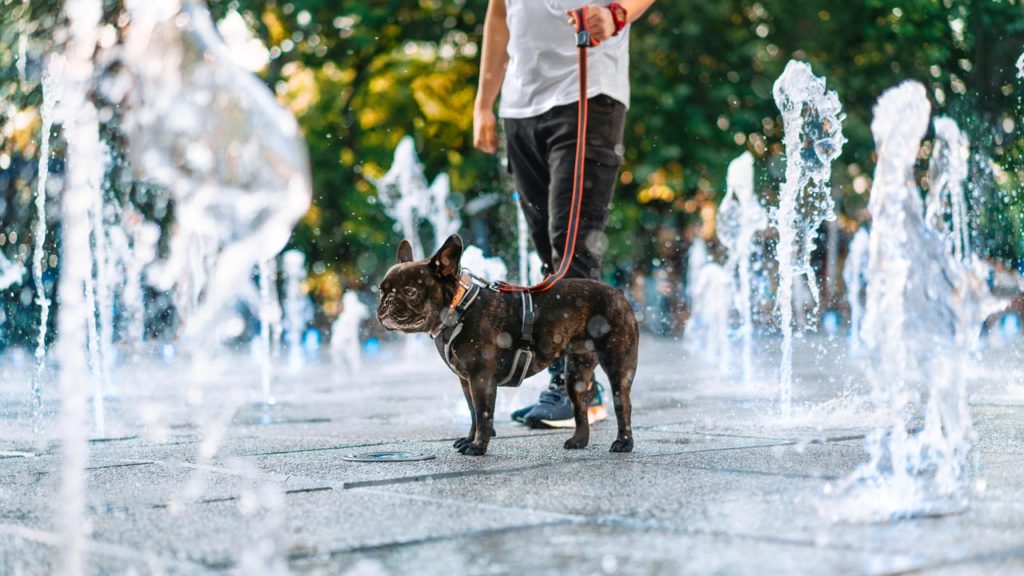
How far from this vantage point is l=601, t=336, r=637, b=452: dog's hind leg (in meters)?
4.13

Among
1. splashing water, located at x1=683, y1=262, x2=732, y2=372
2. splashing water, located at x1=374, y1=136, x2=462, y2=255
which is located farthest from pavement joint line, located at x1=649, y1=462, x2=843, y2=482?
splashing water, located at x1=374, y1=136, x2=462, y2=255

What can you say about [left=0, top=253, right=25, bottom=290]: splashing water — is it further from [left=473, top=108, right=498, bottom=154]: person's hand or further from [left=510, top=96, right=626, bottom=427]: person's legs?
[left=510, top=96, right=626, bottom=427]: person's legs

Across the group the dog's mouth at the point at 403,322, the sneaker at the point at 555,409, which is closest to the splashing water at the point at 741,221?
the sneaker at the point at 555,409

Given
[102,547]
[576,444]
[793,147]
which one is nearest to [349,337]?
[793,147]

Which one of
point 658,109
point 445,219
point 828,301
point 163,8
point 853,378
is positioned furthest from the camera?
A: point 828,301

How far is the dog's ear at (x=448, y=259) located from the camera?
3.91 metres

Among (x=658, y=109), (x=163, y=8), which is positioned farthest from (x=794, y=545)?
(x=658, y=109)

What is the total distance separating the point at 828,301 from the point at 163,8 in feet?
79.7

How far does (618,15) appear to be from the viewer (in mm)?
4586

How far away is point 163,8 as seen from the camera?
3.67m

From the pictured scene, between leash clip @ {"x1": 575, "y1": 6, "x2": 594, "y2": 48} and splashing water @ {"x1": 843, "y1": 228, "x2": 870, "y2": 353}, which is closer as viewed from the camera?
leash clip @ {"x1": 575, "y1": 6, "x2": 594, "y2": 48}

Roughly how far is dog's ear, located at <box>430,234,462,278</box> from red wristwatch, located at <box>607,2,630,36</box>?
45.7 inches

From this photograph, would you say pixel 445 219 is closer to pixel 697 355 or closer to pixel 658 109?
pixel 658 109

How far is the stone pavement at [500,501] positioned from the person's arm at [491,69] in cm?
125
